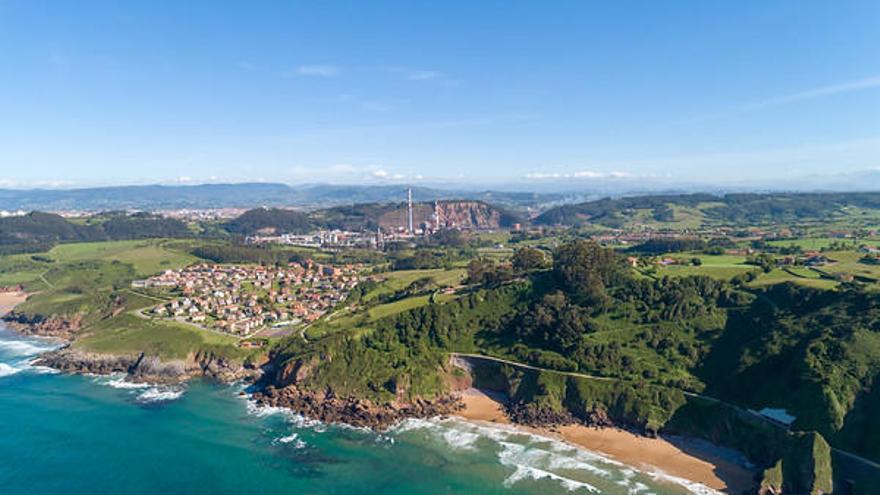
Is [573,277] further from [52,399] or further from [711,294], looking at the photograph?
[52,399]

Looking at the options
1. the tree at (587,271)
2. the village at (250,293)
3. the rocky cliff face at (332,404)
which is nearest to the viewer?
the rocky cliff face at (332,404)

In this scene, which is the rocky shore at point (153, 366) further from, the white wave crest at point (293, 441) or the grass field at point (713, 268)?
the grass field at point (713, 268)

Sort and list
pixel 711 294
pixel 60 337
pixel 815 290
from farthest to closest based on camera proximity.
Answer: pixel 60 337 < pixel 711 294 < pixel 815 290

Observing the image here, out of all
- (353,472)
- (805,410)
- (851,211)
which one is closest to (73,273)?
(353,472)

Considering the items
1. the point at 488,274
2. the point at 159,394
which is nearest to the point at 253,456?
the point at 159,394

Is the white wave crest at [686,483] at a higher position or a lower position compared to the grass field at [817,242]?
lower

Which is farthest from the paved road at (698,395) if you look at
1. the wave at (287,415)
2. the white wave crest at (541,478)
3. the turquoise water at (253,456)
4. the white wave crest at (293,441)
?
the white wave crest at (293,441)

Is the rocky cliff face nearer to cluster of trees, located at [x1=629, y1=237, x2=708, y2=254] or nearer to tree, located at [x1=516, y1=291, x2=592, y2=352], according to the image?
tree, located at [x1=516, y1=291, x2=592, y2=352]
